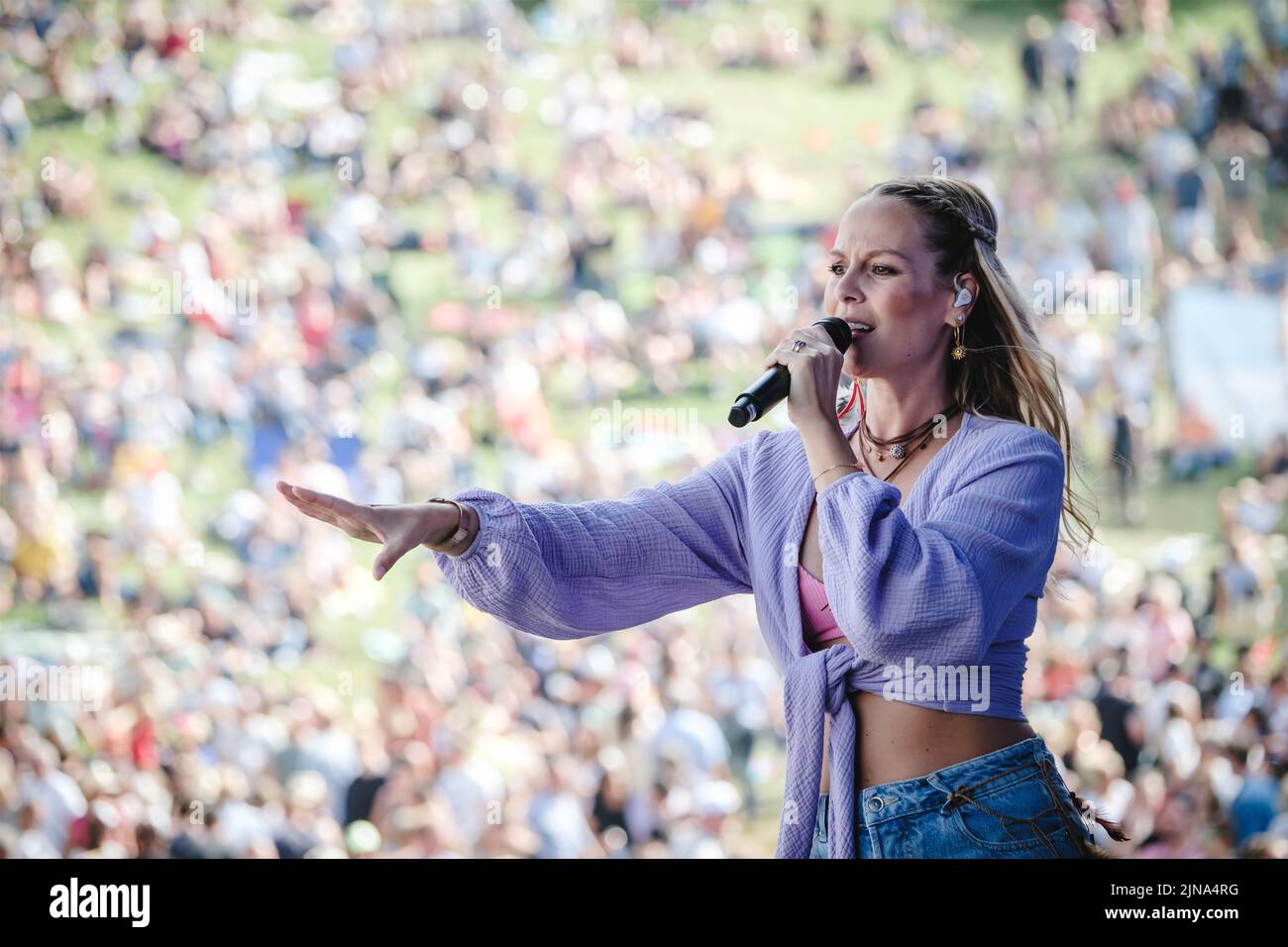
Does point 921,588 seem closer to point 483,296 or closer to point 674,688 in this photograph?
point 674,688

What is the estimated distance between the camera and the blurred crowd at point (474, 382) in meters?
5.52

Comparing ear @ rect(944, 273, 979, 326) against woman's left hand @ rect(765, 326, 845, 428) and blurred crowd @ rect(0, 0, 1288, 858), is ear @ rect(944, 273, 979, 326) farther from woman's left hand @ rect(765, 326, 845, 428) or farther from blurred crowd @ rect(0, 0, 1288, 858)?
blurred crowd @ rect(0, 0, 1288, 858)

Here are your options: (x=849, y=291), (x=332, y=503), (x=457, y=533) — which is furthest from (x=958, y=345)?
(x=332, y=503)

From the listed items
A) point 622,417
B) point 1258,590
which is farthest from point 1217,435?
point 622,417

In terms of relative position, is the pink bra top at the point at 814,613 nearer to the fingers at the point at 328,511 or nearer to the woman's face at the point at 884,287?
the woman's face at the point at 884,287

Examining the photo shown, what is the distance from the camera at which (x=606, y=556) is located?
1.84m

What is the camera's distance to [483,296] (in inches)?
253

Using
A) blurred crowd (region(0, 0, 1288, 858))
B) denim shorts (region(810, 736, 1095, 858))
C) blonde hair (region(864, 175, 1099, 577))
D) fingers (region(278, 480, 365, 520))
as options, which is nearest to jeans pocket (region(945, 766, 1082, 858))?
denim shorts (region(810, 736, 1095, 858))

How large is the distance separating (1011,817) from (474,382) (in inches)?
193

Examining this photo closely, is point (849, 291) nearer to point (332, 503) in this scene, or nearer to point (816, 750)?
point (816, 750)

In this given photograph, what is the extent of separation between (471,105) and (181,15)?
4.65 feet

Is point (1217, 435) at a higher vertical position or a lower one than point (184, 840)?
higher

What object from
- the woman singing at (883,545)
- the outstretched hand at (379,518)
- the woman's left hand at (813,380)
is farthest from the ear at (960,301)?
the outstretched hand at (379,518)
